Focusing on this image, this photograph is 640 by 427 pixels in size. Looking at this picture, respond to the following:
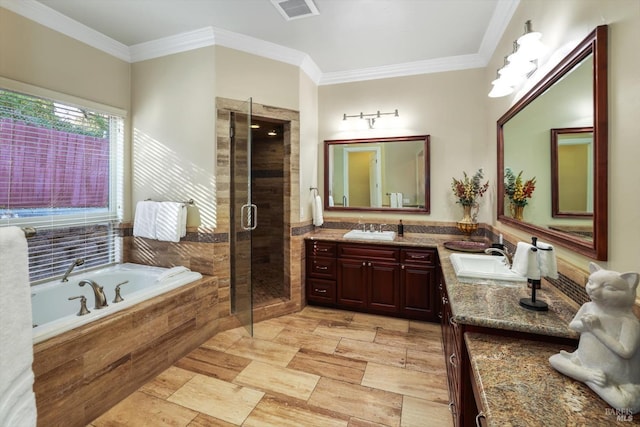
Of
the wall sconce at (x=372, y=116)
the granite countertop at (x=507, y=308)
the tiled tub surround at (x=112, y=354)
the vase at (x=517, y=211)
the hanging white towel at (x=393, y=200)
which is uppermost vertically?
the wall sconce at (x=372, y=116)

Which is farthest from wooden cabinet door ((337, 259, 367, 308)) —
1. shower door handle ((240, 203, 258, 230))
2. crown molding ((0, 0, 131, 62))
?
crown molding ((0, 0, 131, 62))

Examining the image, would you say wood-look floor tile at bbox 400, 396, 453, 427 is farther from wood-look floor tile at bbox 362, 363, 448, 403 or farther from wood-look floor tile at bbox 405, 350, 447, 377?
wood-look floor tile at bbox 405, 350, 447, 377

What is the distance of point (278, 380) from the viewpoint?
2.13 meters

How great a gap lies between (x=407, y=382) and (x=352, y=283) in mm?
1294

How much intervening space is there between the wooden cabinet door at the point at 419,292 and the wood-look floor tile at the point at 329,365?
991 millimetres

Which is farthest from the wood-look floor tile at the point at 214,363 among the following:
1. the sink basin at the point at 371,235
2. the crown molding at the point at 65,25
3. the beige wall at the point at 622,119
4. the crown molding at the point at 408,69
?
the crown molding at the point at 408,69

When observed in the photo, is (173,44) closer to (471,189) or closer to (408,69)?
(408,69)

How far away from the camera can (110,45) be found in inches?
115

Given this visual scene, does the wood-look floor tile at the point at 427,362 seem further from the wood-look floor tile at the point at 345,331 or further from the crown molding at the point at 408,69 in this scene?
the crown molding at the point at 408,69

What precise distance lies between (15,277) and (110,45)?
9.19 ft

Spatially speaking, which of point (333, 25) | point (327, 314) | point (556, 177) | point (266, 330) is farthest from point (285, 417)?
point (333, 25)

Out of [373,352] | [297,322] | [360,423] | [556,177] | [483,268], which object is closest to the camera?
[556,177]

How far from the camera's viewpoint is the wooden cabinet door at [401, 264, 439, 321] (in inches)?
118

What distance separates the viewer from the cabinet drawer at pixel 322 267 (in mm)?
3372
